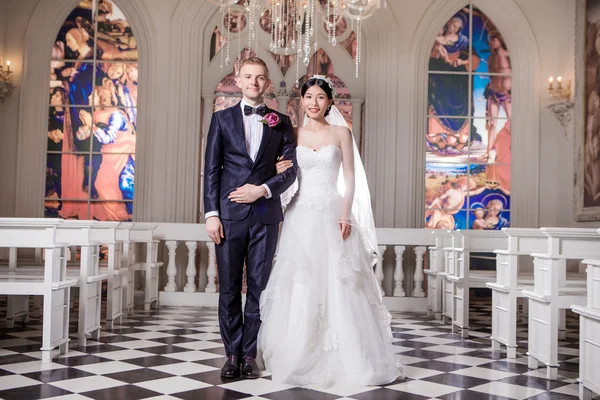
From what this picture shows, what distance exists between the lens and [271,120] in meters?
3.78

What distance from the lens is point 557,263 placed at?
→ 4.08m

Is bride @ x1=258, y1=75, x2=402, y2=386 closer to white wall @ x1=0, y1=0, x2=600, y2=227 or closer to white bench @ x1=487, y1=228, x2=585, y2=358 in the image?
white bench @ x1=487, y1=228, x2=585, y2=358

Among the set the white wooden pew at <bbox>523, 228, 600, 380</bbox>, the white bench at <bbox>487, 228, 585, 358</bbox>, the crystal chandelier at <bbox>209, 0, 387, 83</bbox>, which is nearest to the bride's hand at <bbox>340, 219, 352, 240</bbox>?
the white wooden pew at <bbox>523, 228, 600, 380</bbox>

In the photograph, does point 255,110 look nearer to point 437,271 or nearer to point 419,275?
point 437,271

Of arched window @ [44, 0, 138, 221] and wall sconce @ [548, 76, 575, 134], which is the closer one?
wall sconce @ [548, 76, 575, 134]

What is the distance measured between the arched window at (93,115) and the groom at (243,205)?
208 inches

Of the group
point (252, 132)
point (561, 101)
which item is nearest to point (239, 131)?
point (252, 132)

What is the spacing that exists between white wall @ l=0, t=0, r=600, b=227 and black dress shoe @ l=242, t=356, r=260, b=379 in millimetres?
4896

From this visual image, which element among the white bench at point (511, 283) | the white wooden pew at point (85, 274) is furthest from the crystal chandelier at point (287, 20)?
the white wooden pew at point (85, 274)

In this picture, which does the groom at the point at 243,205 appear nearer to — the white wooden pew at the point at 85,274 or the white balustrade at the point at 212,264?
the white wooden pew at the point at 85,274

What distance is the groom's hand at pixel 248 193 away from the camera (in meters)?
3.75

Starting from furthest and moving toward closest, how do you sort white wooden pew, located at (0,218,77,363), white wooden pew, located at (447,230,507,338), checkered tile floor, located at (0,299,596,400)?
white wooden pew, located at (447,230,507,338) → white wooden pew, located at (0,218,77,363) → checkered tile floor, located at (0,299,596,400)

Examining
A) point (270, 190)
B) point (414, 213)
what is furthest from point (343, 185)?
point (414, 213)

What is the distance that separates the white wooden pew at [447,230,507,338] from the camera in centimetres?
582
